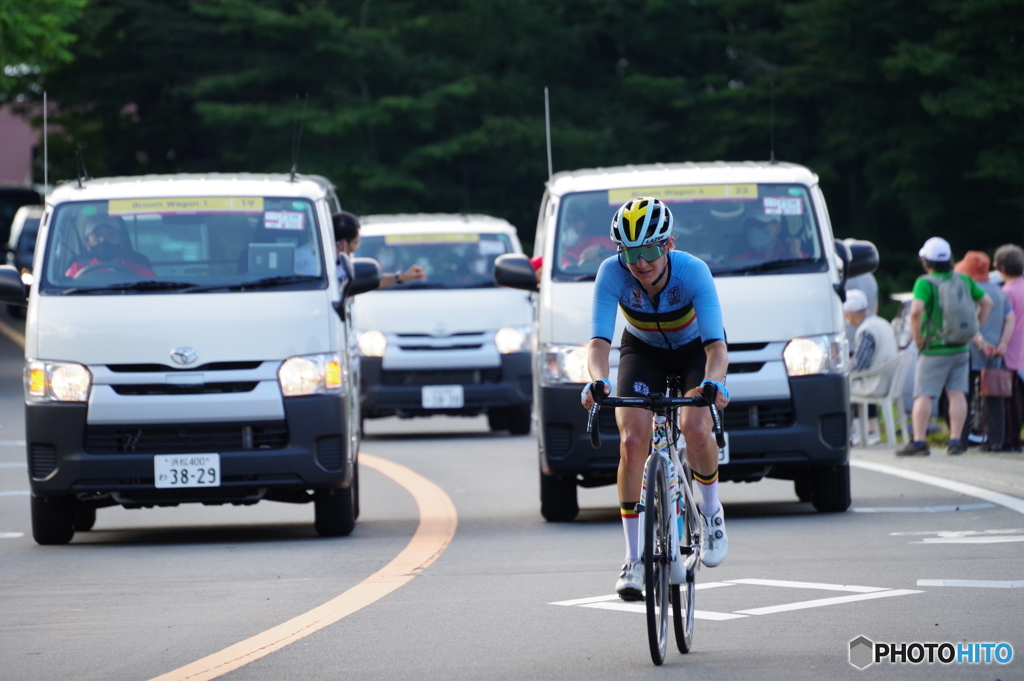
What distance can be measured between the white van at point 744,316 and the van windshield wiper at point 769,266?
1 centimetres

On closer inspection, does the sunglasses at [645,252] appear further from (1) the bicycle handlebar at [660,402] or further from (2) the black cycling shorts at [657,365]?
(2) the black cycling shorts at [657,365]

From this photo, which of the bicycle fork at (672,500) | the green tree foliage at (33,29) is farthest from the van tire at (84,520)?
the green tree foliage at (33,29)

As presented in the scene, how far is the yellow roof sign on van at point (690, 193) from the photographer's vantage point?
12.7 metres

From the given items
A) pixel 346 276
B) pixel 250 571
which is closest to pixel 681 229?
pixel 346 276

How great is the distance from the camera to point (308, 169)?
162ft

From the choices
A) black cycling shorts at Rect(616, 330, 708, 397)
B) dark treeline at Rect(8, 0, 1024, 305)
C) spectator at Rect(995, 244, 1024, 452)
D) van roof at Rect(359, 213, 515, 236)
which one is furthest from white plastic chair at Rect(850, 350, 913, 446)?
dark treeline at Rect(8, 0, 1024, 305)

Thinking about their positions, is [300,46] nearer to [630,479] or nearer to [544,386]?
[544,386]

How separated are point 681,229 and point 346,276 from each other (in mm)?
2184

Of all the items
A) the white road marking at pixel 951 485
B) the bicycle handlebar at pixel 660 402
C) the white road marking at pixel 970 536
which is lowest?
the white road marking at pixel 951 485

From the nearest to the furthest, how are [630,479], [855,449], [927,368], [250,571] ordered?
[630,479] → [250,571] → [927,368] → [855,449]

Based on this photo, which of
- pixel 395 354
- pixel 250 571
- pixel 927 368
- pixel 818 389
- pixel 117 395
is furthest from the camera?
pixel 395 354

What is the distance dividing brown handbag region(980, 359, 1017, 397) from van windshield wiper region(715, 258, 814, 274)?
477 centimetres

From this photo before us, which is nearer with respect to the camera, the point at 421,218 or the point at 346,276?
the point at 346,276

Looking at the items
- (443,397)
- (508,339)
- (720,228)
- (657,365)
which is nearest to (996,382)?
(720,228)
